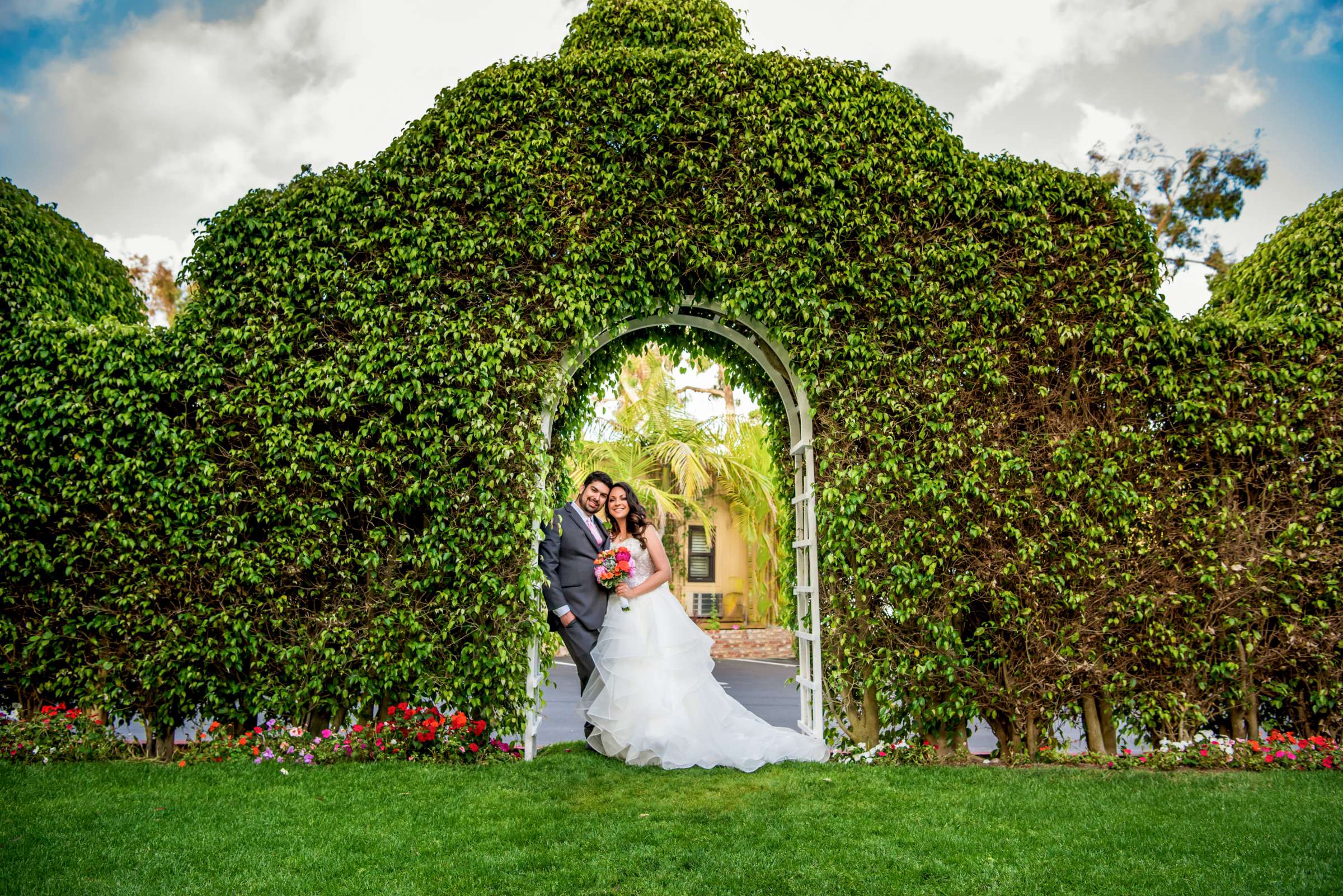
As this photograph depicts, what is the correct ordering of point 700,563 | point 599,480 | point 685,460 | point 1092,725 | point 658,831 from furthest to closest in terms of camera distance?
point 700,563 < point 685,460 < point 599,480 < point 1092,725 < point 658,831

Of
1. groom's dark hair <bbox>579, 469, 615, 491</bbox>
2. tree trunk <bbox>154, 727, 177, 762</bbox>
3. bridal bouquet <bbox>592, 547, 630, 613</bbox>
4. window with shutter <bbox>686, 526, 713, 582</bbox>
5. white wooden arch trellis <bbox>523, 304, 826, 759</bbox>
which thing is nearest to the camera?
tree trunk <bbox>154, 727, 177, 762</bbox>

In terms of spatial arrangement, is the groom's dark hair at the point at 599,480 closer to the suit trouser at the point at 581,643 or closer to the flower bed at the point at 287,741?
the suit trouser at the point at 581,643

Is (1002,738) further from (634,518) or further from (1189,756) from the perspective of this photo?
(634,518)

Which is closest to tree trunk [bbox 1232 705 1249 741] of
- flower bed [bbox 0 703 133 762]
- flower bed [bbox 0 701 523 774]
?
flower bed [bbox 0 701 523 774]

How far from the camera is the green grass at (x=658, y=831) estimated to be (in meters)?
3.40

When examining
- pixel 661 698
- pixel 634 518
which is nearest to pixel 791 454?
pixel 634 518

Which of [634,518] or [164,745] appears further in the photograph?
[634,518]

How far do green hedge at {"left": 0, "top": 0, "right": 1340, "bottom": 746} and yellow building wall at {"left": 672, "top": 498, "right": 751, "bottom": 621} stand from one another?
48.3 ft

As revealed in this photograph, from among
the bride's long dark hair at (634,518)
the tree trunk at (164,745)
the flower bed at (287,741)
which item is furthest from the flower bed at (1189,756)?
the tree trunk at (164,745)

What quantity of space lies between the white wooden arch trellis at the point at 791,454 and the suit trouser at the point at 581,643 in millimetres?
261

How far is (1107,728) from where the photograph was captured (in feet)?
19.2

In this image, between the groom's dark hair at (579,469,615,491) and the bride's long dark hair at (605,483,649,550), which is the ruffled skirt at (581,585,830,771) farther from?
the groom's dark hair at (579,469,615,491)

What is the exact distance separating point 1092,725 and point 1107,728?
168 mm

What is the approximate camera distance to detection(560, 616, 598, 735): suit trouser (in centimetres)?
615
